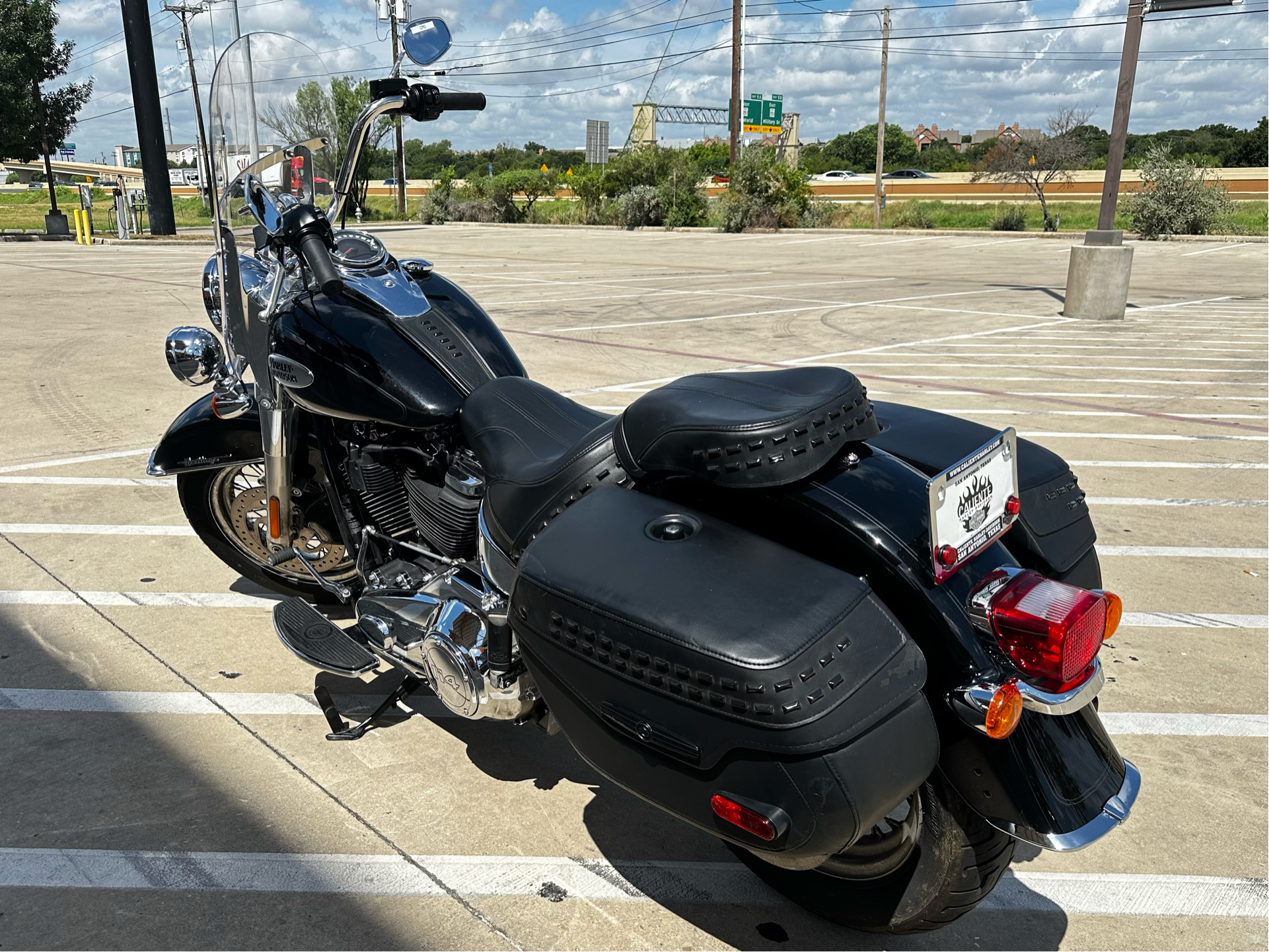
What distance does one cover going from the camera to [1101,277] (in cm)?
1145

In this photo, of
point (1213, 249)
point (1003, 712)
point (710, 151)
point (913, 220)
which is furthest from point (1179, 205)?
point (710, 151)

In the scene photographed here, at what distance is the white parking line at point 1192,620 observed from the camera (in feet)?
12.6

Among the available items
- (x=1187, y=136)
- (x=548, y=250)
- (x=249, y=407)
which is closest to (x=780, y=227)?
(x=548, y=250)

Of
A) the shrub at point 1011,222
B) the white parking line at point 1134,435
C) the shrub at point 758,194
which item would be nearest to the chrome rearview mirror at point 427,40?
the white parking line at point 1134,435

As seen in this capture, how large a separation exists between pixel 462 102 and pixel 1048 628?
8.02 ft

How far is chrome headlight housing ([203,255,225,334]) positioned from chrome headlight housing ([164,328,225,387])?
0.06 metres

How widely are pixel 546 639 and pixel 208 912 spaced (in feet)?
3.70

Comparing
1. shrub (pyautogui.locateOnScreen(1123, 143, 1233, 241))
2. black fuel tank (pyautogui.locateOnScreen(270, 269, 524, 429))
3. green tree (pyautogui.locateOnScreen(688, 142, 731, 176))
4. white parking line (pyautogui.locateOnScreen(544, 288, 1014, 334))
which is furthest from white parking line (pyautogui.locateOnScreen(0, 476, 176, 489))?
green tree (pyautogui.locateOnScreen(688, 142, 731, 176))

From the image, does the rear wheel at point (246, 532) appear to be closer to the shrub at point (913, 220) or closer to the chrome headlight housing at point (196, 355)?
the chrome headlight housing at point (196, 355)

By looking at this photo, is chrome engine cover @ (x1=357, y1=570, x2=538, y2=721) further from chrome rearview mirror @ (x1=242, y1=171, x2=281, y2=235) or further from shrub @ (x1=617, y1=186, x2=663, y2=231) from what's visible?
shrub @ (x1=617, y1=186, x2=663, y2=231)

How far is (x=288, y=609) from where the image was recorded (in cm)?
315

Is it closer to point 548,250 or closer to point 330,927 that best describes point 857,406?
point 330,927

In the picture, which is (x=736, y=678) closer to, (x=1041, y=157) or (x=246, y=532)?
(x=246, y=532)

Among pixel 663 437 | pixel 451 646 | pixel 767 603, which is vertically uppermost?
pixel 663 437
